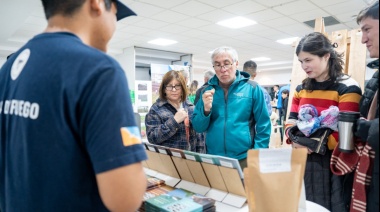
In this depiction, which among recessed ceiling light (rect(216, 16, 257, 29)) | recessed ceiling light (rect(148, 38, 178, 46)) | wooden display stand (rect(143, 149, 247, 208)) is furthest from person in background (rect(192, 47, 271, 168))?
recessed ceiling light (rect(148, 38, 178, 46))

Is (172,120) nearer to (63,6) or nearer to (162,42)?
(63,6)

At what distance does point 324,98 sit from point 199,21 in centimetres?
400

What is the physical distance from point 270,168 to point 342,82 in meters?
0.97

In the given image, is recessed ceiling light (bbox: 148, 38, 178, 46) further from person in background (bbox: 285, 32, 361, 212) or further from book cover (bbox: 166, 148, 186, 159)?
book cover (bbox: 166, 148, 186, 159)

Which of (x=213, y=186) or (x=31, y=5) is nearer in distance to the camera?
(x=213, y=186)

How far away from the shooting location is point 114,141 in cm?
52

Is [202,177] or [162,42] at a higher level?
[162,42]

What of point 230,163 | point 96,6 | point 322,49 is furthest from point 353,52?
point 96,6

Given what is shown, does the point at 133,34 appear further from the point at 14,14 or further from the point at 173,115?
the point at 173,115

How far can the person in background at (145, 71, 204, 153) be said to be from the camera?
1.75 metres

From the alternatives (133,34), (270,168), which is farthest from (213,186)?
(133,34)

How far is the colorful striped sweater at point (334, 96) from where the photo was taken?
1369 millimetres

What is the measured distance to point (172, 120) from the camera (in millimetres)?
1742

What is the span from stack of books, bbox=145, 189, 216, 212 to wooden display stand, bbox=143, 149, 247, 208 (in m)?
0.13
